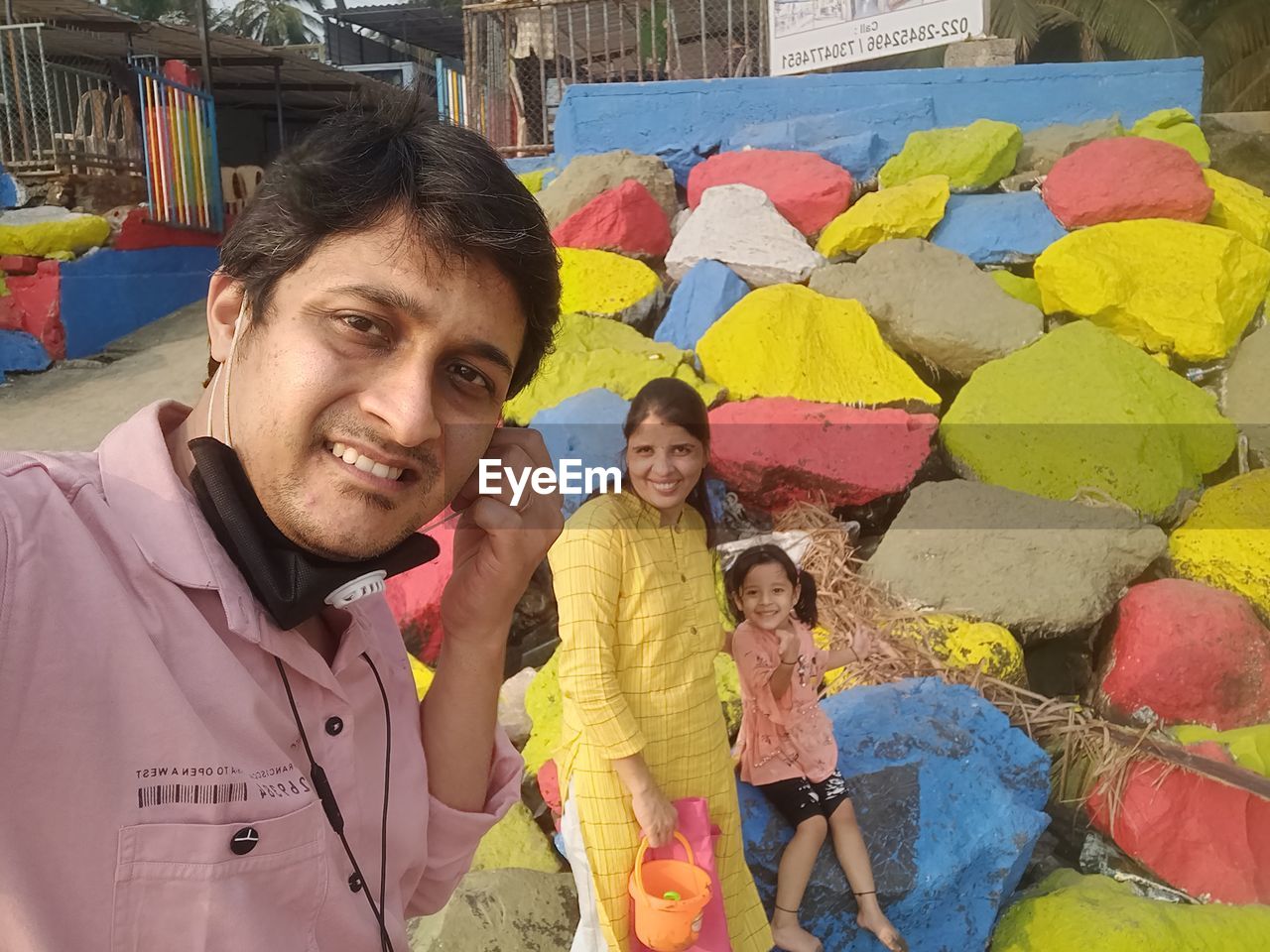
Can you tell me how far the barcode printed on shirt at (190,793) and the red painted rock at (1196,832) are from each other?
74.3 inches

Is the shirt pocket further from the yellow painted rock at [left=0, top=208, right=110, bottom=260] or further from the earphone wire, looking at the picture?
the yellow painted rock at [left=0, top=208, right=110, bottom=260]

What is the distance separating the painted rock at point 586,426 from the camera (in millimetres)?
2125

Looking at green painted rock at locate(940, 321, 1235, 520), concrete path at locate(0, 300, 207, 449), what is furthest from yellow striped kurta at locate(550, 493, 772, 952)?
concrete path at locate(0, 300, 207, 449)

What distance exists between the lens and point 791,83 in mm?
3051

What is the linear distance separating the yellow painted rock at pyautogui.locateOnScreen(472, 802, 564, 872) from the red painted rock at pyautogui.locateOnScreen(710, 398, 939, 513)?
0.98 m

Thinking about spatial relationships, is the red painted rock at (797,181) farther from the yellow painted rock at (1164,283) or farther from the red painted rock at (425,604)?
the red painted rock at (425,604)

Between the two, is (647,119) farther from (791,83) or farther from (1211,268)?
(1211,268)

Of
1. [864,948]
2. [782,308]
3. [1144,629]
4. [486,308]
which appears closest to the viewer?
[486,308]

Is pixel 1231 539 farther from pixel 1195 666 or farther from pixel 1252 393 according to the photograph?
pixel 1252 393

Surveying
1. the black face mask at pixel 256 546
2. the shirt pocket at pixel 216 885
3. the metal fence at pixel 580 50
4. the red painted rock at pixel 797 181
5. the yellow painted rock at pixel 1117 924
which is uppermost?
the metal fence at pixel 580 50

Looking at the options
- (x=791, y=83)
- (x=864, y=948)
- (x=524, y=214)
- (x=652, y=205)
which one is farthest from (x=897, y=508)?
(x=524, y=214)

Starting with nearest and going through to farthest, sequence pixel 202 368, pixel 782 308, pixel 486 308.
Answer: pixel 486 308 < pixel 202 368 < pixel 782 308

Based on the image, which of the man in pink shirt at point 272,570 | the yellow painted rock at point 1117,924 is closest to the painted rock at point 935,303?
the yellow painted rock at point 1117,924

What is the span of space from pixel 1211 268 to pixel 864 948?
7.38ft
